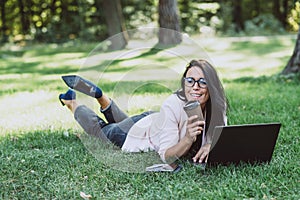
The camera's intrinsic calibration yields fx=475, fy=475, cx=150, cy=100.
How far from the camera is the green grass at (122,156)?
287cm

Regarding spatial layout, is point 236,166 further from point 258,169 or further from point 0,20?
point 0,20

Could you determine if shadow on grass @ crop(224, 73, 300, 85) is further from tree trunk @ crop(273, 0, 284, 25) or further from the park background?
tree trunk @ crop(273, 0, 284, 25)

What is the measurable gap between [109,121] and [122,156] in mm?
707

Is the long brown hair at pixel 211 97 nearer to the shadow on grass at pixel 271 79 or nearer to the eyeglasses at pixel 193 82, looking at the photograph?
the eyeglasses at pixel 193 82

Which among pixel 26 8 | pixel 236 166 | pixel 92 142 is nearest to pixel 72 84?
pixel 92 142

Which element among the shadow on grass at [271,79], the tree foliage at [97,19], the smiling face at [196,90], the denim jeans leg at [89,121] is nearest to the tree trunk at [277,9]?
the tree foliage at [97,19]

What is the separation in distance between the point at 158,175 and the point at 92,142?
1.07 m

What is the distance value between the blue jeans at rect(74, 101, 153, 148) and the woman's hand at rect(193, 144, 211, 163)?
2.51 feet

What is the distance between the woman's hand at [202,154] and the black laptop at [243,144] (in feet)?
0.44

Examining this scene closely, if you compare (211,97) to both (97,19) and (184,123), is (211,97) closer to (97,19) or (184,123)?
(184,123)

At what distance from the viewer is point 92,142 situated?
4.02 m

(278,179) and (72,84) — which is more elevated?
(72,84)

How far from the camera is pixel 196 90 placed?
3.26 m

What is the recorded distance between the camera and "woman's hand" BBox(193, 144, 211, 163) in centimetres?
331
